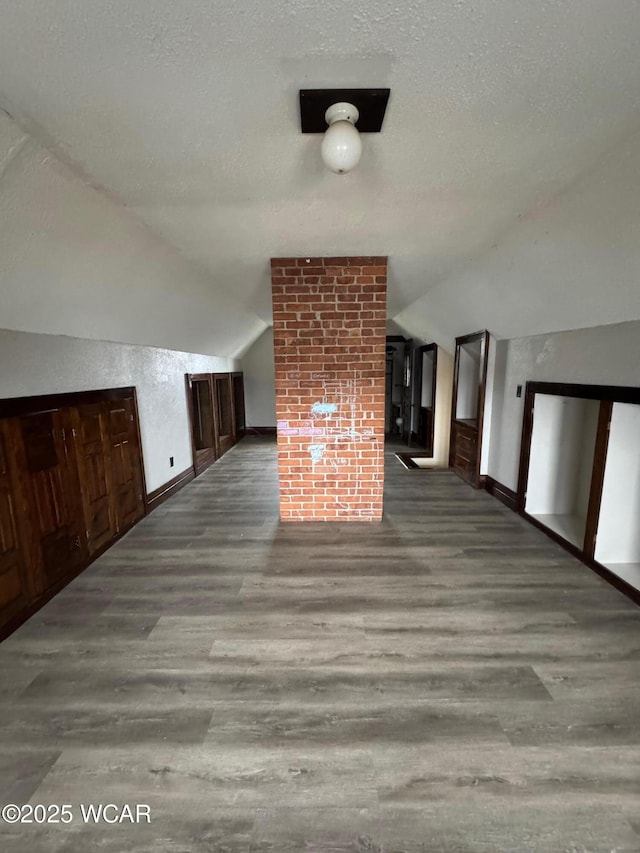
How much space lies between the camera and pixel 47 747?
1.45 m

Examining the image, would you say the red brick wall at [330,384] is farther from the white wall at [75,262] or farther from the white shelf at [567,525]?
the white shelf at [567,525]

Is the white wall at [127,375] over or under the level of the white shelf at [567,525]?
over

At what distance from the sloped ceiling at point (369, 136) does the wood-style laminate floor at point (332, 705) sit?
2.20m

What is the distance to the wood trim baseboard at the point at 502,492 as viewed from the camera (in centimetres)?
377

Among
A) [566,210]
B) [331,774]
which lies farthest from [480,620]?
[566,210]

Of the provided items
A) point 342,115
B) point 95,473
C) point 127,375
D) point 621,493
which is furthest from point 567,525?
point 127,375

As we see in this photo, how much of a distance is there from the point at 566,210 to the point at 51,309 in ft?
10.5

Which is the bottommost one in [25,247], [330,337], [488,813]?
[488,813]

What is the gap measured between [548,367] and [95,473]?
13.7 feet

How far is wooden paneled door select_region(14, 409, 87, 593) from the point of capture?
2254mm

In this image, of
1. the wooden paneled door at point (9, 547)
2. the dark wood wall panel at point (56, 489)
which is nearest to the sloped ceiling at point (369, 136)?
the dark wood wall panel at point (56, 489)

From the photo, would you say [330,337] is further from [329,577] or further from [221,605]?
[221,605]

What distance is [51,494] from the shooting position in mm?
2432

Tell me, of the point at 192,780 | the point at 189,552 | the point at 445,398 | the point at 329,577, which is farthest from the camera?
the point at 445,398
